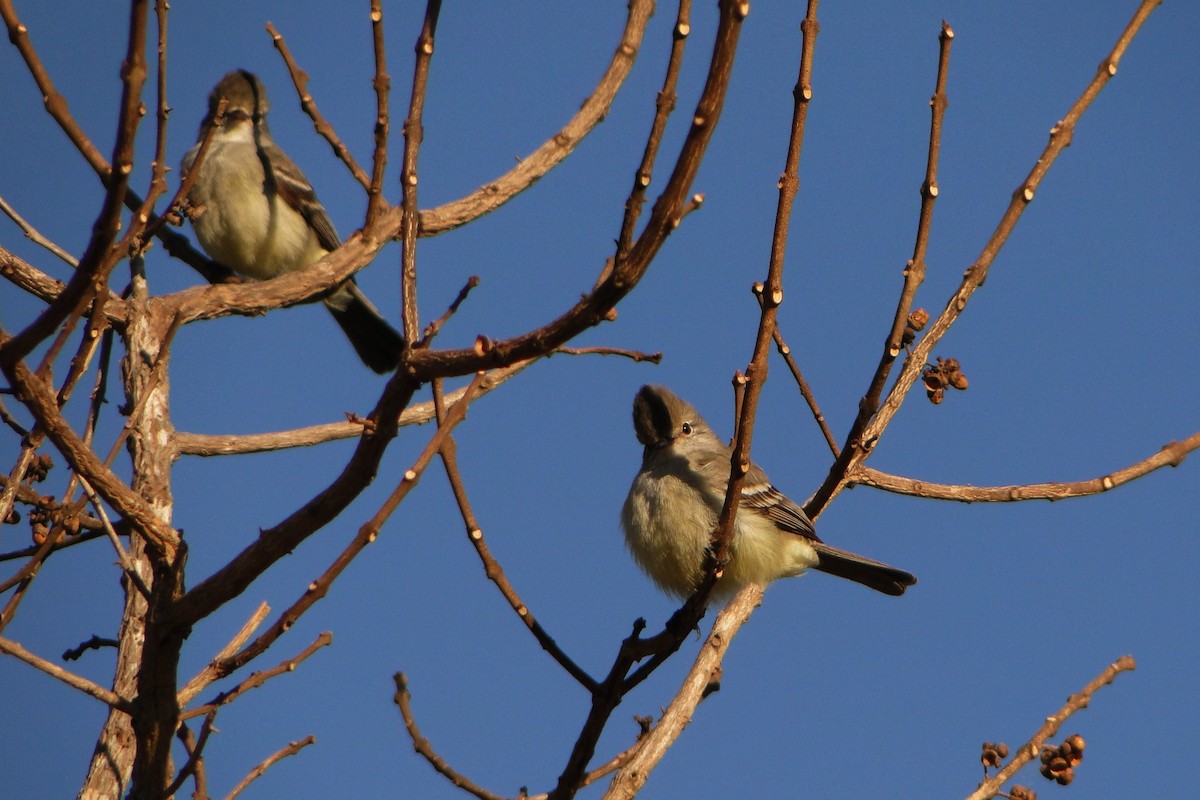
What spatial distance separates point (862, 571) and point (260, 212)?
5.09m

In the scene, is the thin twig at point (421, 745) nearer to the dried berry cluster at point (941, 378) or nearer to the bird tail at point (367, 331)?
the dried berry cluster at point (941, 378)

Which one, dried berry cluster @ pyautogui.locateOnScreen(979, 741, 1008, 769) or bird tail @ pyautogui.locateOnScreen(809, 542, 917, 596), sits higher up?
bird tail @ pyautogui.locateOnScreen(809, 542, 917, 596)

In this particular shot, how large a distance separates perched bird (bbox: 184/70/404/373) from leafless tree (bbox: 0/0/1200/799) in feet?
8.70

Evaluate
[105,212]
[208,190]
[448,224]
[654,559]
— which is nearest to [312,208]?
[208,190]

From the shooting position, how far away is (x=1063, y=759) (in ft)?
13.7

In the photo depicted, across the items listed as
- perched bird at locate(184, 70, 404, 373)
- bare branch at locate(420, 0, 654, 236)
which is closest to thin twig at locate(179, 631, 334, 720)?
bare branch at locate(420, 0, 654, 236)

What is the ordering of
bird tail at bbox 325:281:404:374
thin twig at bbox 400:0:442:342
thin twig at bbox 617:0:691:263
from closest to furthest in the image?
thin twig at bbox 617:0:691:263 → thin twig at bbox 400:0:442:342 → bird tail at bbox 325:281:404:374

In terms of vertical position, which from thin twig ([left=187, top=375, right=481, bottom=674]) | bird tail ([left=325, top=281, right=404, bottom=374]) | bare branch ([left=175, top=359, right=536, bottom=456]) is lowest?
thin twig ([left=187, top=375, right=481, bottom=674])

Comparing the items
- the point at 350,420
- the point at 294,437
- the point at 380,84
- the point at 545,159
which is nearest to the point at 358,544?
the point at 350,420

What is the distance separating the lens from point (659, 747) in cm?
442

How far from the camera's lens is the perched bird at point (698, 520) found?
6.25 m

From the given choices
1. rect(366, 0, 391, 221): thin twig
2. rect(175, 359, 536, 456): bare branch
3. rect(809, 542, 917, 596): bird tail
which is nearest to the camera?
rect(366, 0, 391, 221): thin twig

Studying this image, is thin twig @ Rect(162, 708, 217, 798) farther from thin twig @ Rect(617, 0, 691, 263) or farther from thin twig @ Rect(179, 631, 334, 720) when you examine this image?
thin twig @ Rect(617, 0, 691, 263)

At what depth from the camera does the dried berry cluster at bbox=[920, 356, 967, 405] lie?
5066mm
